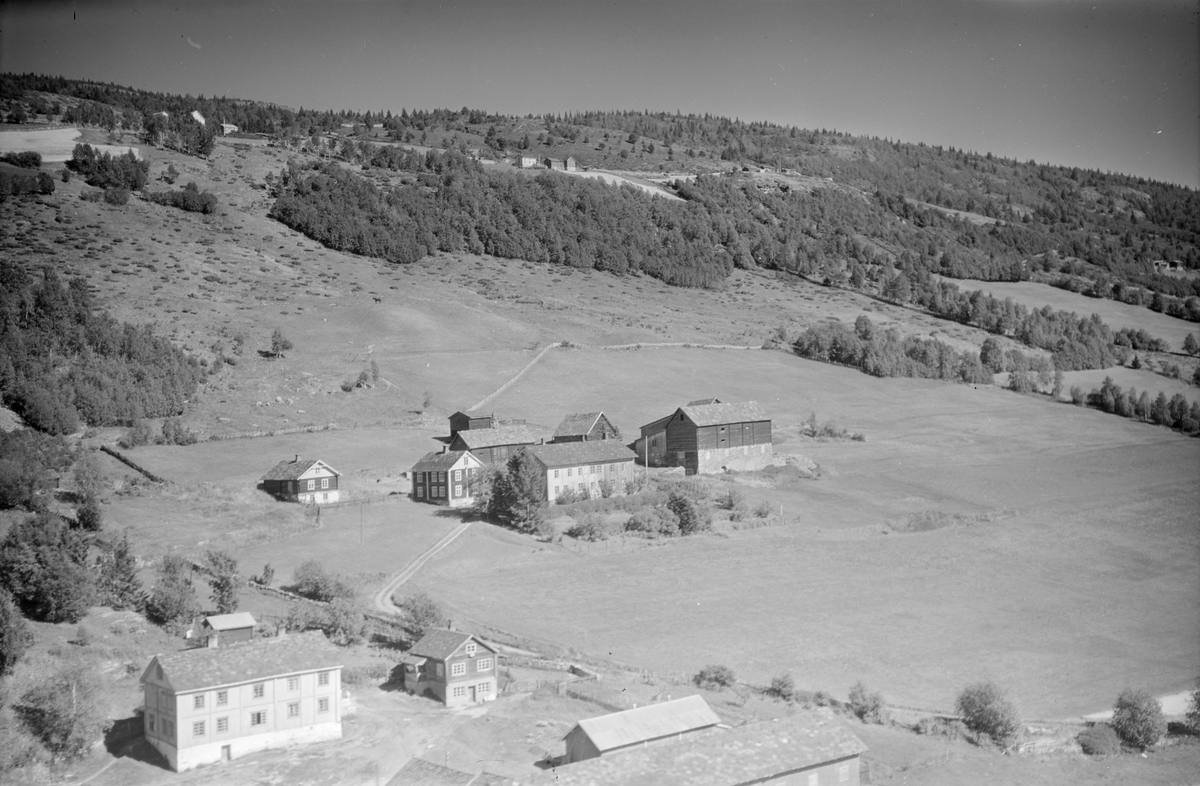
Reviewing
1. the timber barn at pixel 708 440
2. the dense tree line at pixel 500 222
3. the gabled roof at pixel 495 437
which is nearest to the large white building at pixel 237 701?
the gabled roof at pixel 495 437

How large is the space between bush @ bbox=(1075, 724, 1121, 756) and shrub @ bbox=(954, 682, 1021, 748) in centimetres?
189

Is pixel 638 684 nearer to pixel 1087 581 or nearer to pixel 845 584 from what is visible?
pixel 845 584

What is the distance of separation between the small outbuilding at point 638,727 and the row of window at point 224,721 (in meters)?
7.40

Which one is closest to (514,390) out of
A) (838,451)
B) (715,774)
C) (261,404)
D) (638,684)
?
(261,404)

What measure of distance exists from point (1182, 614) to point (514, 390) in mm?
46704

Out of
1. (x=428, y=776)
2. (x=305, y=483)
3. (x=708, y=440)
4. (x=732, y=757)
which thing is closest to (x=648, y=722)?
(x=732, y=757)

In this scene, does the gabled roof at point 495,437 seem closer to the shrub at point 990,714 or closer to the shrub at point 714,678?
the shrub at point 714,678

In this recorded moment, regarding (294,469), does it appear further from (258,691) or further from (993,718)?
(993,718)

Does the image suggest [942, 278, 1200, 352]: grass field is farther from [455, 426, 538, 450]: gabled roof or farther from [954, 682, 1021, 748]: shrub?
[954, 682, 1021, 748]: shrub

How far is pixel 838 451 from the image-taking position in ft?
255

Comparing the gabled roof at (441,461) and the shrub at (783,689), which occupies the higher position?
the gabled roof at (441,461)

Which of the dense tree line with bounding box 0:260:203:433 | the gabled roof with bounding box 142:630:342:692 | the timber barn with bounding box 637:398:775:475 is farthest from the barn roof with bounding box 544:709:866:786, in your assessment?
the dense tree line with bounding box 0:260:203:433

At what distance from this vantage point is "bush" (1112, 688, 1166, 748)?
37.9m

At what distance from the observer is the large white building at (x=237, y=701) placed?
114 ft
